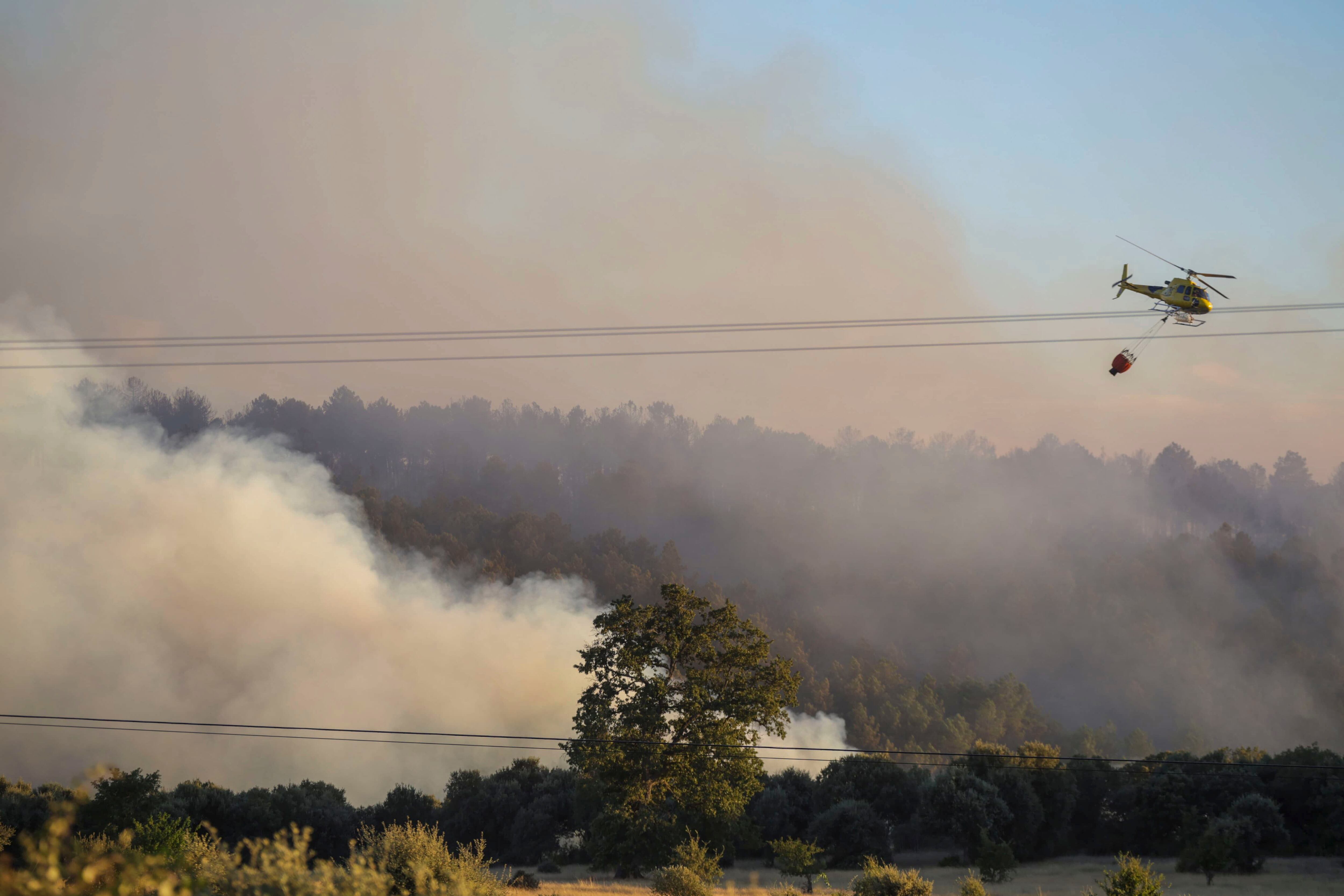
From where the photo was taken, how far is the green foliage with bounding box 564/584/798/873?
4681 centimetres

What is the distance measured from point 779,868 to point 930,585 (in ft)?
498

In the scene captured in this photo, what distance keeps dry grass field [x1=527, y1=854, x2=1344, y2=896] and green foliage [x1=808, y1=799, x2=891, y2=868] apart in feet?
7.08

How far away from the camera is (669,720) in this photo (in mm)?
51062

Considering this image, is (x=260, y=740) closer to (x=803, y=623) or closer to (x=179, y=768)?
(x=179, y=768)

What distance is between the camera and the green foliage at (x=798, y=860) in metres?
49.3

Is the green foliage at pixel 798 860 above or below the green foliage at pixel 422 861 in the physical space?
below

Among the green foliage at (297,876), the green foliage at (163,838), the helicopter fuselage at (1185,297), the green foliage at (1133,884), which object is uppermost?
the helicopter fuselage at (1185,297)

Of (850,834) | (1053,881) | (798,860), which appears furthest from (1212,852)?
(798,860)

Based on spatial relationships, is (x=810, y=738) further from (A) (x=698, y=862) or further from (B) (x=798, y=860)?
(A) (x=698, y=862)

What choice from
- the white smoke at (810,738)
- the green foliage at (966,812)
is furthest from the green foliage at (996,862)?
the white smoke at (810,738)

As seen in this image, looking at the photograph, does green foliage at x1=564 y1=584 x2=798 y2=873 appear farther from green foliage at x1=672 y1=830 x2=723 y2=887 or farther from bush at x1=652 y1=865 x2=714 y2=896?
bush at x1=652 y1=865 x2=714 y2=896

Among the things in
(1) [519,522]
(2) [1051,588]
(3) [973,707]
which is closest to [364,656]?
(1) [519,522]

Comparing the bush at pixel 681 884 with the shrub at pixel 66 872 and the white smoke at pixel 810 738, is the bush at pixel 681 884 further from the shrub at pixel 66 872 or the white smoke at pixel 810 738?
the white smoke at pixel 810 738

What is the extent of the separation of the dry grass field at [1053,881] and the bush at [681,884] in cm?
388
